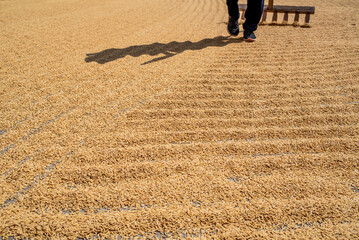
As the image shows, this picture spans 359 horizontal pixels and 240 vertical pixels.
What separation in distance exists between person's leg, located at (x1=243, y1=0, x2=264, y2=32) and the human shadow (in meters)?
0.29

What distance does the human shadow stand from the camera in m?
3.63

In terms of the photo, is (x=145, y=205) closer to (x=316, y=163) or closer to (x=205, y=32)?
(x=316, y=163)

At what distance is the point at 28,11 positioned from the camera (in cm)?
593

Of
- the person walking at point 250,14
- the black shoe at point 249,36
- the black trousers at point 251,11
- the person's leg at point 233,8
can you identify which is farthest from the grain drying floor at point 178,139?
the person's leg at point 233,8

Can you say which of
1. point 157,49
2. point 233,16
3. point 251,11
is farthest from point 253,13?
point 157,49

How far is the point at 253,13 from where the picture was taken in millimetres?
4355

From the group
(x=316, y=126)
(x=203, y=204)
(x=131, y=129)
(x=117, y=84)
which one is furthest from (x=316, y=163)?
(x=117, y=84)

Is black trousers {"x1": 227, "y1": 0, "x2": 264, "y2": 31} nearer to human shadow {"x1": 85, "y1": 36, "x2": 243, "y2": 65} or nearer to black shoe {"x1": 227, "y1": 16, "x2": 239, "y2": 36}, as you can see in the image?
black shoe {"x1": 227, "y1": 16, "x2": 239, "y2": 36}

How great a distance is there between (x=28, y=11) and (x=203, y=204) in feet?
21.0

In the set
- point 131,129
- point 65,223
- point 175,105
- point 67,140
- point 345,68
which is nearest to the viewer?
point 65,223

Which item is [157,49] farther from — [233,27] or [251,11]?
[251,11]

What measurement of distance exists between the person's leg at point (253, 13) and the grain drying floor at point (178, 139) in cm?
45

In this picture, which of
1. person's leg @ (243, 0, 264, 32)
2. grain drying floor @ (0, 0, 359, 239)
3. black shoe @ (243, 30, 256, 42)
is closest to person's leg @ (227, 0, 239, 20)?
person's leg @ (243, 0, 264, 32)

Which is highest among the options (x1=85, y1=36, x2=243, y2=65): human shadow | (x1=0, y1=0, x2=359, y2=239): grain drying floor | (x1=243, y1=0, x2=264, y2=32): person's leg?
(x1=243, y1=0, x2=264, y2=32): person's leg
